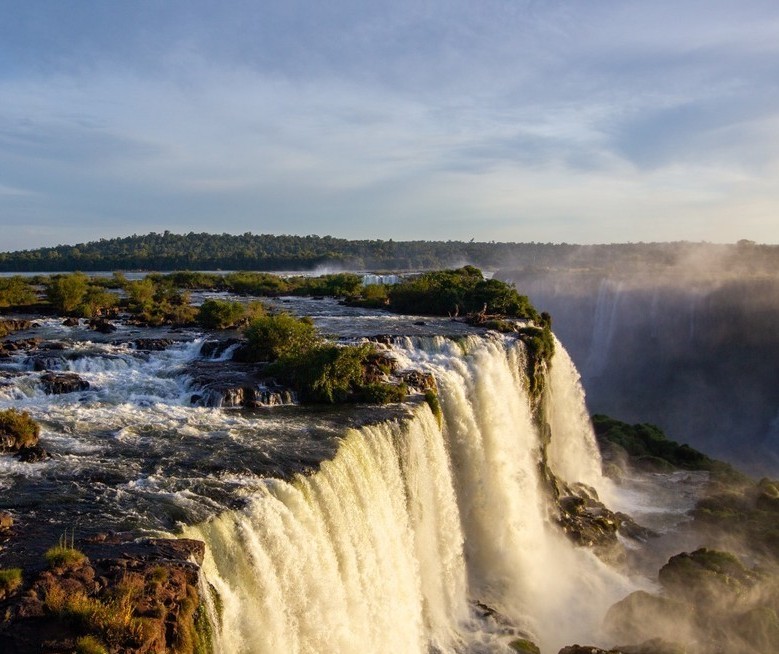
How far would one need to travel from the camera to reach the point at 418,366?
682 inches

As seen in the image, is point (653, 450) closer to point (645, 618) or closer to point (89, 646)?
point (645, 618)

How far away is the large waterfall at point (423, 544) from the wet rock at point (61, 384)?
236 inches

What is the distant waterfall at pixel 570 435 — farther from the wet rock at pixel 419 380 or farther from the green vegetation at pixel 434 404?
the green vegetation at pixel 434 404

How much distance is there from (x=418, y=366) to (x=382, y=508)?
673 cm

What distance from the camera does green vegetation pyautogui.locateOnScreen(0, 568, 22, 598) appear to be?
6014 millimetres

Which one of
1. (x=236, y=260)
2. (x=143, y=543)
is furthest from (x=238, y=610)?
(x=236, y=260)

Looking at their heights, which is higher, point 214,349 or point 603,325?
point 214,349

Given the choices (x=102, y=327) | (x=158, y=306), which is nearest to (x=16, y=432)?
(x=102, y=327)

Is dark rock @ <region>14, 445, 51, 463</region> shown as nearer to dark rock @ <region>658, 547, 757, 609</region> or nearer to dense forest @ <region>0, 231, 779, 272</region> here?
dark rock @ <region>658, 547, 757, 609</region>

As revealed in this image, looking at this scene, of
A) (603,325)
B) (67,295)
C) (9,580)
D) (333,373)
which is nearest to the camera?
(9,580)

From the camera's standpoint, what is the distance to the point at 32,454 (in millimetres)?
10078

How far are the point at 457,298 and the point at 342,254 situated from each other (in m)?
82.2

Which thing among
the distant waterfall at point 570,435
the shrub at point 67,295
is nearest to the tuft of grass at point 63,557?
the distant waterfall at point 570,435

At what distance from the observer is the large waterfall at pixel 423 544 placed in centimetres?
792
